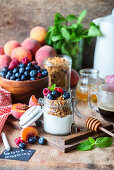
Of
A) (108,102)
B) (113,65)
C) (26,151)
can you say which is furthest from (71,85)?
(26,151)

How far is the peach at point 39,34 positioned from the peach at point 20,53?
22cm

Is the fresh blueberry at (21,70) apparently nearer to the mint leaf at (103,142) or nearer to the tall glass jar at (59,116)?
the tall glass jar at (59,116)

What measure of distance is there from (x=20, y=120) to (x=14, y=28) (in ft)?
3.45

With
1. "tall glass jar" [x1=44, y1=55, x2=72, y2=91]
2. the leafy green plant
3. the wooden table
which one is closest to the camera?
the wooden table

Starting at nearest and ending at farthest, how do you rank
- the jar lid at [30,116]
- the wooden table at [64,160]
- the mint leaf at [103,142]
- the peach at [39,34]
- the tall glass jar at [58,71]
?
the wooden table at [64,160] → the mint leaf at [103,142] → the jar lid at [30,116] → the tall glass jar at [58,71] → the peach at [39,34]

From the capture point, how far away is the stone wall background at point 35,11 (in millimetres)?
1947

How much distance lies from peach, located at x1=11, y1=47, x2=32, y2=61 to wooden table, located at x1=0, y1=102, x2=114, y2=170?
0.77m

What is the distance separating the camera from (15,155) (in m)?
0.96

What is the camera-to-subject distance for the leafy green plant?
1.78 meters

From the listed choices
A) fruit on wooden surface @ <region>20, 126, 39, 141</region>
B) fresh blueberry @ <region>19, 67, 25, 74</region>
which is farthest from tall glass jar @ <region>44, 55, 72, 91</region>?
fruit on wooden surface @ <region>20, 126, 39, 141</region>

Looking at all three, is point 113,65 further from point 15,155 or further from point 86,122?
point 15,155

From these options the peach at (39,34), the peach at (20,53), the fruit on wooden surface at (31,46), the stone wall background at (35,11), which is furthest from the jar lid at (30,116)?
the stone wall background at (35,11)

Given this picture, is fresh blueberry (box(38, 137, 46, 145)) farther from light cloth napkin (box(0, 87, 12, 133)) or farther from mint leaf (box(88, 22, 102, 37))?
mint leaf (box(88, 22, 102, 37))

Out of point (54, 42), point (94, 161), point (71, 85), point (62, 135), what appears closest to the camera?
point (94, 161)
